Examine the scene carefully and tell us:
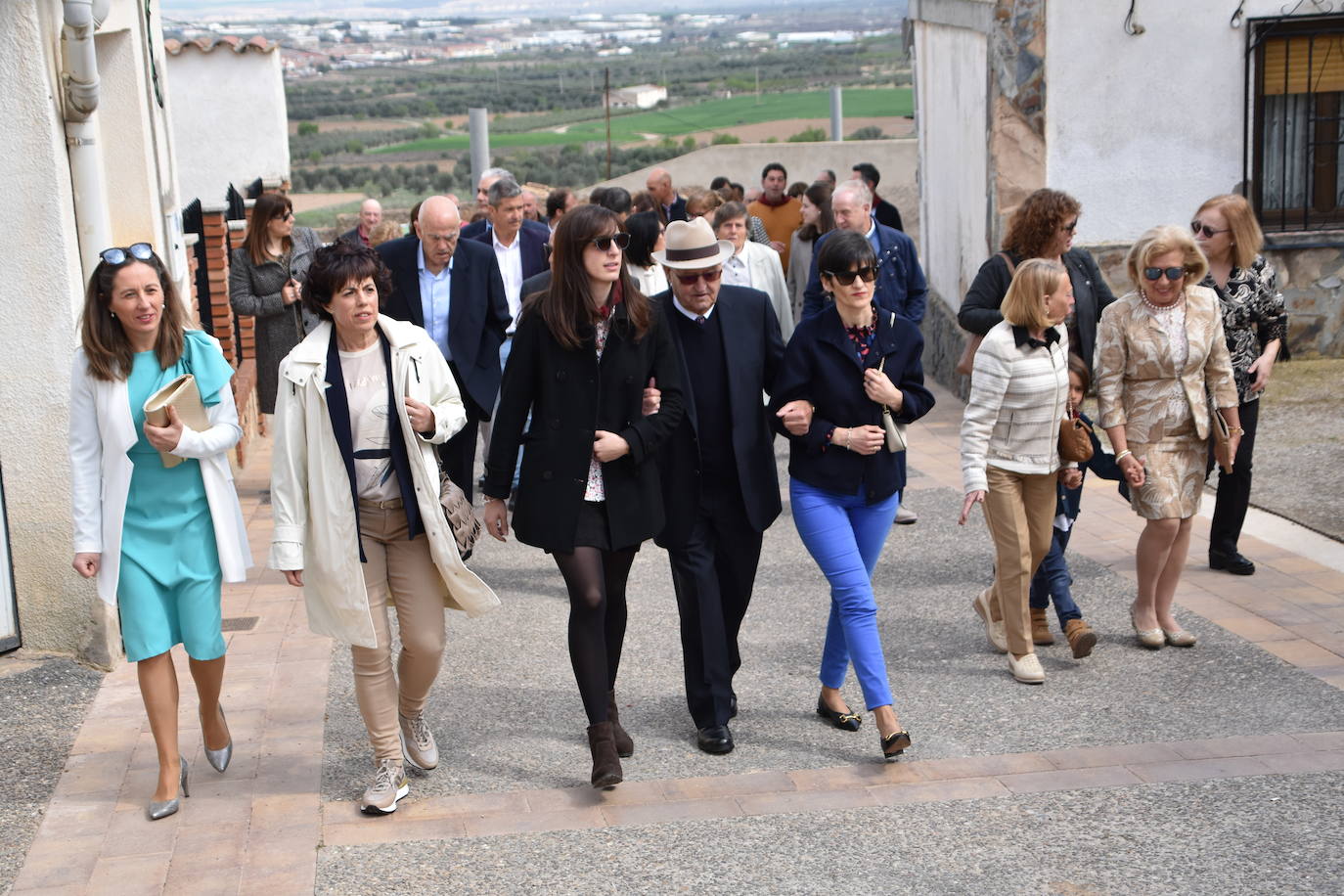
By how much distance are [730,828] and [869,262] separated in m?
1.93

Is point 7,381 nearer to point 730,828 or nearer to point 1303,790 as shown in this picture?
point 730,828

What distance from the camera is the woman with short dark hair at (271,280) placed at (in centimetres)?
989

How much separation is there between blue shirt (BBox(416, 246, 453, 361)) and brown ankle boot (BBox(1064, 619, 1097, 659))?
10.5ft

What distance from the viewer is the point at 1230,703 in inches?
229

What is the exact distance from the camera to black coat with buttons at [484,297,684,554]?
5145 millimetres

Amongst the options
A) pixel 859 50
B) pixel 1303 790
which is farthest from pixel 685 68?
pixel 1303 790

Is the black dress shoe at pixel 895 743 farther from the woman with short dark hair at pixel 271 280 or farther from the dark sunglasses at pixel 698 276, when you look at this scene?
the woman with short dark hair at pixel 271 280

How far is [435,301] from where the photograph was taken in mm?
7582

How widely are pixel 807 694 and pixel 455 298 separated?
267cm

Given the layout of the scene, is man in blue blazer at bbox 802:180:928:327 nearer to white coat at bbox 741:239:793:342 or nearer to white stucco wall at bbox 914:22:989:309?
white coat at bbox 741:239:793:342

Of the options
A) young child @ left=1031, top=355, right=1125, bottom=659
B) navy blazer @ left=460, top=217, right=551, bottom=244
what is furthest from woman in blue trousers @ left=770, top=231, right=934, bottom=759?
navy blazer @ left=460, top=217, right=551, bottom=244

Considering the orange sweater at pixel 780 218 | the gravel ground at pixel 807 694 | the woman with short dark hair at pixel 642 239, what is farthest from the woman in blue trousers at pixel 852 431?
the orange sweater at pixel 780 218

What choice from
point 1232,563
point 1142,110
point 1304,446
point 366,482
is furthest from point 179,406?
point 1142,110

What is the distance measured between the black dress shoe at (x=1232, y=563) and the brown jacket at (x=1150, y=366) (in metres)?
1.35
